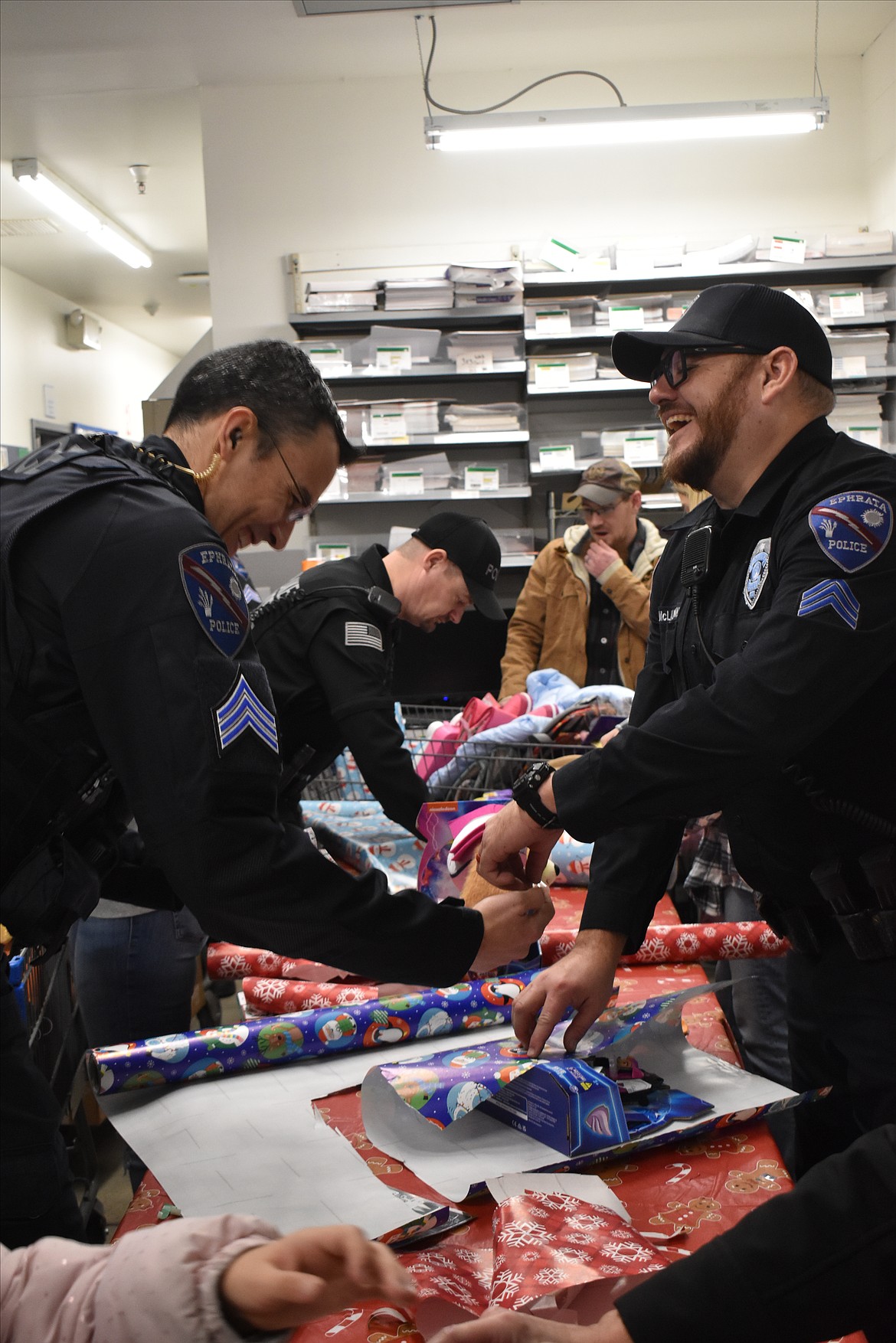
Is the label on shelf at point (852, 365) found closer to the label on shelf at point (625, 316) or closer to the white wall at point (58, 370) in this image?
the label on shelf at point (625, 316)

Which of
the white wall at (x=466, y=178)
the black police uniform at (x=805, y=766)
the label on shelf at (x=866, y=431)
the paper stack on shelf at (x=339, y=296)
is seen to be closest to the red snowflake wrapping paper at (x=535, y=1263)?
the black police uniform at (x=805, y=766)

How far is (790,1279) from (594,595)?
12.8 ft

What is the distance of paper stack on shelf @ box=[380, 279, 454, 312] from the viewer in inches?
222

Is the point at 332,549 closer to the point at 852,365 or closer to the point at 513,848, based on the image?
the point at 852,365

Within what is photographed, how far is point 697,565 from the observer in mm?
1606

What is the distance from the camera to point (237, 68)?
592 centimetres

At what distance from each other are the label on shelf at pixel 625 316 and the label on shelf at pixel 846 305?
106 cm

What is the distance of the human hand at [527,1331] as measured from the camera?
0.74 m

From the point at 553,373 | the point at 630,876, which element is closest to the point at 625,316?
the point at 553,373

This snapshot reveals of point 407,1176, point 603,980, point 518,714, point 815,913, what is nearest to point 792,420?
point 815,913

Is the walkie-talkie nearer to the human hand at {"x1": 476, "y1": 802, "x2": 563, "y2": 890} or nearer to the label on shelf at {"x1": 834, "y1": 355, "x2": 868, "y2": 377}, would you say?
the human hand at {"x1": 476, "y1": 802, "x2": 563, "y2": 890}

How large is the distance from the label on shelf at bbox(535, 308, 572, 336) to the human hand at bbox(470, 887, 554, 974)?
4.71 meters

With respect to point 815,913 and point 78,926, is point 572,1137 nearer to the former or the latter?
point 815,913

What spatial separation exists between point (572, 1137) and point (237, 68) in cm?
634
